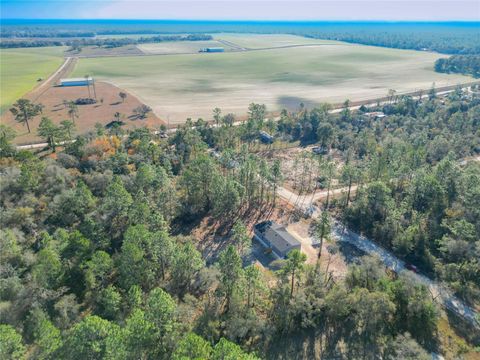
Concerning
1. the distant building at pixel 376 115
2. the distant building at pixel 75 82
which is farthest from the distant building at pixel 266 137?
the distant building at pixel 75 82

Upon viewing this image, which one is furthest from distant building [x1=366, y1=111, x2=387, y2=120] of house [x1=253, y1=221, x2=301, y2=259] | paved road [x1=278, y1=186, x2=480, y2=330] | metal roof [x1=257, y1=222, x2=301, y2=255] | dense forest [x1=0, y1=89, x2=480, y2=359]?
metal roof [x1=257, y1=222, x2=301, y2=255]

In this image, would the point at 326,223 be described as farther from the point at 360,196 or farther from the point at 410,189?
the point at 410,189

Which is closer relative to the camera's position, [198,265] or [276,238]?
[198,265]

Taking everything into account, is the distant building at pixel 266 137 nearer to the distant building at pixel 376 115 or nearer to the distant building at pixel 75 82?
the distant building at pixel 376 115

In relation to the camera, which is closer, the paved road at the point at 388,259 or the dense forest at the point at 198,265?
the dense forest at the point at 198,265

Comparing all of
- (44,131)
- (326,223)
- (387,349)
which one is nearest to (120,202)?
(326,223)

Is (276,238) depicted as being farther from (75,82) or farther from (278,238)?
(75,82)

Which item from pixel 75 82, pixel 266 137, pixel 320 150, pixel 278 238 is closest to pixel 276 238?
pixel 278 238
